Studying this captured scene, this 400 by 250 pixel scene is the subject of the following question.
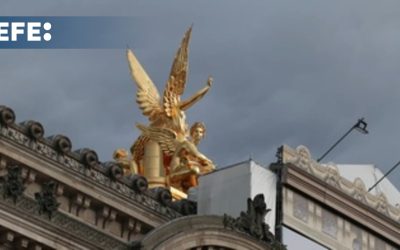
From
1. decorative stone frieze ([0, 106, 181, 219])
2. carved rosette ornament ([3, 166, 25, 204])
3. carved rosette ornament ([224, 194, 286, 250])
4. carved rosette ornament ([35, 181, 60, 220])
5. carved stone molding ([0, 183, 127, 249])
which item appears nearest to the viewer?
carved stone molding ([0, 183, 127, 249])

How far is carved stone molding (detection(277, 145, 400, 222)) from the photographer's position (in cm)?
4425

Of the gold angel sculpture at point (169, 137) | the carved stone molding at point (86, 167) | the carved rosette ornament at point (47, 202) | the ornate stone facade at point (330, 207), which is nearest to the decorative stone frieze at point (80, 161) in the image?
the carved stone molding at point (86, 167)

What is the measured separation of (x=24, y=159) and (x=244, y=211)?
806cm

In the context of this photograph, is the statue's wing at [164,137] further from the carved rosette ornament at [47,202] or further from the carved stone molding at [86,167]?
the carved rosette ornament at [47,202]

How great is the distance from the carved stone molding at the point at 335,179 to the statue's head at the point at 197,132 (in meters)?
4.67

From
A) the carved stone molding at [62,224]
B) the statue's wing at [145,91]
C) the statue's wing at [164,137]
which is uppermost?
the statue's wing at [145,91]

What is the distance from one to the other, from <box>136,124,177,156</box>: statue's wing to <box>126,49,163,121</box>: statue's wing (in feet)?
1.35

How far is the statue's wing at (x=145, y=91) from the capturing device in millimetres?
49062

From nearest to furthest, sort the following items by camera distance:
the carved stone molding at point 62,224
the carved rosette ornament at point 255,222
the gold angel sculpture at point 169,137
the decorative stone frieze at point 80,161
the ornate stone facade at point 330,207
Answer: the carved stone molding at point 62,224
the decorative stone frieze at point 80,161
the carved rosette ornament at point 255,222
the ornate stone facade at point 330,207
the gold angel sculpture at point 169,137

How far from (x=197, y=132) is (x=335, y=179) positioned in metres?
6.35

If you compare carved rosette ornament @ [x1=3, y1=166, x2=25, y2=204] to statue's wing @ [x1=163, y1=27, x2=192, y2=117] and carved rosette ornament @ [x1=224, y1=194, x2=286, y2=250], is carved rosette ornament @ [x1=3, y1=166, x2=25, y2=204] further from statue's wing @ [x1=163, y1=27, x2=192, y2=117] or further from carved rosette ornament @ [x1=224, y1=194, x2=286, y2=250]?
statue's wing @ [x1=163, y1=27, x2=192, y2=117]

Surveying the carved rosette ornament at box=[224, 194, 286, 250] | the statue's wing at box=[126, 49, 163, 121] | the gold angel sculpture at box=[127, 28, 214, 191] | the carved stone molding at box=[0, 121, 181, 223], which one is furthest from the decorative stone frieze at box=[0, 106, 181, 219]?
the statue's wing at box=[126, 49, 163, 121]

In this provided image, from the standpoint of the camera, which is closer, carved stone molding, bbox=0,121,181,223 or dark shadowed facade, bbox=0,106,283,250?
dark shadowed facade, bbox=0,106,283,250

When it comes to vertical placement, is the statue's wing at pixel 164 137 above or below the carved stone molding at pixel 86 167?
above
